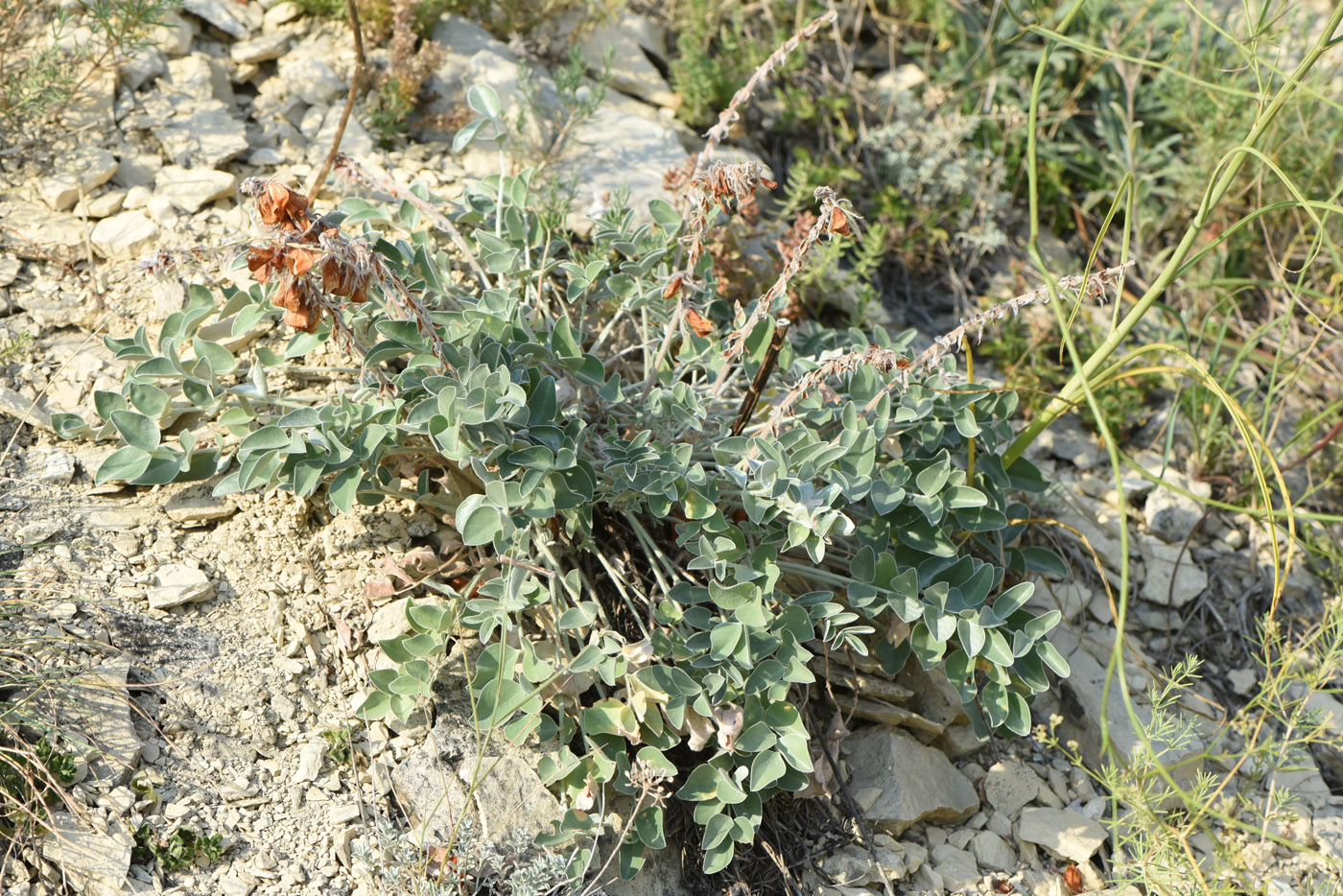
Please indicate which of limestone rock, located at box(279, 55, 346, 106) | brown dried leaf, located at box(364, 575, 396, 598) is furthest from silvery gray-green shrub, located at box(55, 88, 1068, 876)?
limestone rock, located at box(279, 55, 346, 106)

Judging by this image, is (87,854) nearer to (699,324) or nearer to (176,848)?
(176,848)

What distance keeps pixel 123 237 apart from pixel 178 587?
127cm

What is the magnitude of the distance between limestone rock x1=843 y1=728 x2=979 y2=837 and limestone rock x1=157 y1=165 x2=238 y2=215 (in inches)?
100

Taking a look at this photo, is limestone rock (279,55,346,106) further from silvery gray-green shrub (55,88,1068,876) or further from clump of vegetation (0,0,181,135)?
silvery gray-green shrub (55,88,1068,876)

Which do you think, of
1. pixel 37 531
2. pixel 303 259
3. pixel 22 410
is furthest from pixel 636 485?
pixel 22 410

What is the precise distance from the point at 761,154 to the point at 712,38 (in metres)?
0.61

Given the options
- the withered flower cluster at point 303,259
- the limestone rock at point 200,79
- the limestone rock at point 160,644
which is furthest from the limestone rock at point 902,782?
the limestone rock at point 200,79

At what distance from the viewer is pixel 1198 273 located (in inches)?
163

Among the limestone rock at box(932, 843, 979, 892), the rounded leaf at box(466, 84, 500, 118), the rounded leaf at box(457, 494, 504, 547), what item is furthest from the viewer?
the rounded leaf at box(466, 84, 500, 118)

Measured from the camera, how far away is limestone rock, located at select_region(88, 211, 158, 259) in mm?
3154

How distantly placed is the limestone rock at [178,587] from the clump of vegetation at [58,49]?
5.40 feet

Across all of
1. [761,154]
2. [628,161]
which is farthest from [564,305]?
[761,154]

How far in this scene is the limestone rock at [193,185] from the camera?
3.28m

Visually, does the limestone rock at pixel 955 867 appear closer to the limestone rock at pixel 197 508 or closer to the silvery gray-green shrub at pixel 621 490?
the silvery gray-green shrub at pixel 621 490
